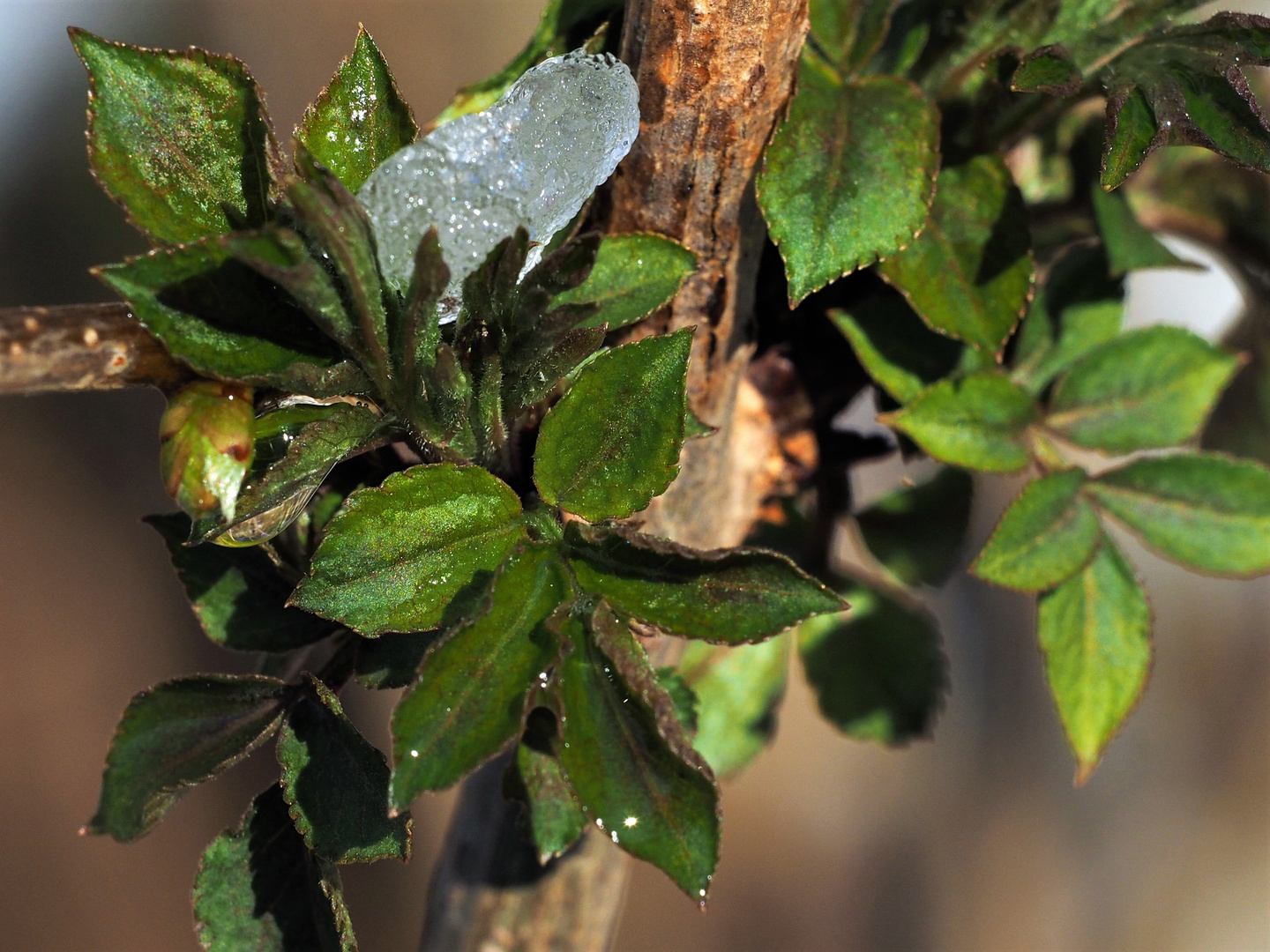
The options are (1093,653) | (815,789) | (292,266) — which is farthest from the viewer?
(815,789)

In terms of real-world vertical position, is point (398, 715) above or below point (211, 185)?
below

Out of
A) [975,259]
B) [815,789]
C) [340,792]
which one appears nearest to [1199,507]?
[975,259]

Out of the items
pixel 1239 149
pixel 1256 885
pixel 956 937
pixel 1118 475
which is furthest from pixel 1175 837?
pixel 1239 149

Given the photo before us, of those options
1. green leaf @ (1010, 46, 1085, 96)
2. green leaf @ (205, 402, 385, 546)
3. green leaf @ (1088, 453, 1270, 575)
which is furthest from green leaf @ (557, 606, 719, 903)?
green leaf @ (1088, 453, 1270, 575)

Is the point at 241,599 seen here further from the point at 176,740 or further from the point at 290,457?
the point at 290,457

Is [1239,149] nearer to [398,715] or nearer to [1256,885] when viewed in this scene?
[398,715]

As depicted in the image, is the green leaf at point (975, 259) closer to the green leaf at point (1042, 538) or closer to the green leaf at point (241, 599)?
the green leaf at point (1042, 538)

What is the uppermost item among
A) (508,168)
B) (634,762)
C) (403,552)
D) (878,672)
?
(508,168)
